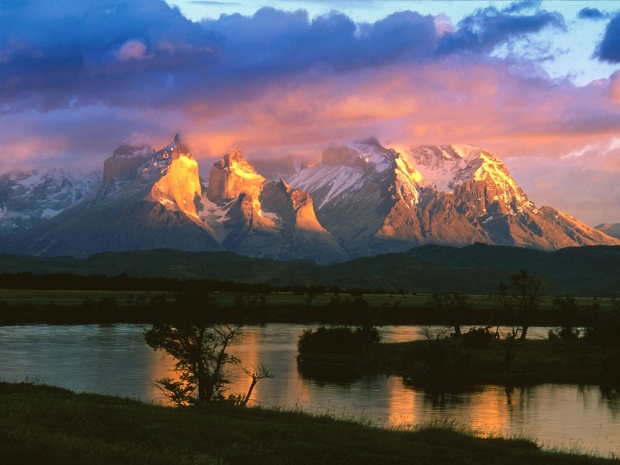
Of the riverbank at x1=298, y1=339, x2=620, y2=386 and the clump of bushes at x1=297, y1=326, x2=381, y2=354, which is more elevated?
the clump of bushes at x1=297, y1=326, x2=381, y2=354

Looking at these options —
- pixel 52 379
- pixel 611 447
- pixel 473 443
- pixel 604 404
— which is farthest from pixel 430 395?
pixel 473 443

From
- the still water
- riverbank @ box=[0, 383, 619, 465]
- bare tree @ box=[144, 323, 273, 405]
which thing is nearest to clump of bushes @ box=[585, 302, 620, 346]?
the still water

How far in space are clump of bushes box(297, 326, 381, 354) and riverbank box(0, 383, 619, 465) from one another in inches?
2319

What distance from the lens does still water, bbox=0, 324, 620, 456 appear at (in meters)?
55.2

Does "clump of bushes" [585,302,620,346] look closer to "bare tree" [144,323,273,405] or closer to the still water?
the still water

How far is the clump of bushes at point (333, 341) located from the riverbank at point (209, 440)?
193 ft

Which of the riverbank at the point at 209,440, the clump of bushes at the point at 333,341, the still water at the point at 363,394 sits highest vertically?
the riverbank at the point at 209,440

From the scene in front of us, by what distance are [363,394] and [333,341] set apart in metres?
31.5

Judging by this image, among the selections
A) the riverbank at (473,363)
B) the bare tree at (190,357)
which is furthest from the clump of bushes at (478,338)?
the bare tree at (190,357)

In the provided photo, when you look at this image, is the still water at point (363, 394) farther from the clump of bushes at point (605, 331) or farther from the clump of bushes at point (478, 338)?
the clump of bushes at point (605, 331)

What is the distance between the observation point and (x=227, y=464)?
1036 inches

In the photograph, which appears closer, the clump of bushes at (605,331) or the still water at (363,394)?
the still water at (363,394)

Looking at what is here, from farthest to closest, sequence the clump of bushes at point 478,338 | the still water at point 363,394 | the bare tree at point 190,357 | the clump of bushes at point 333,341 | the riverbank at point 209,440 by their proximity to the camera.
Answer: the clump of bushes at point 478,338
the clump of bushes at point 333,341
the still water at point 363,394
the bare tree at point 190,357
the riverbank at point 209,440

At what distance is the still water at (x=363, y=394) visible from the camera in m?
55.2
